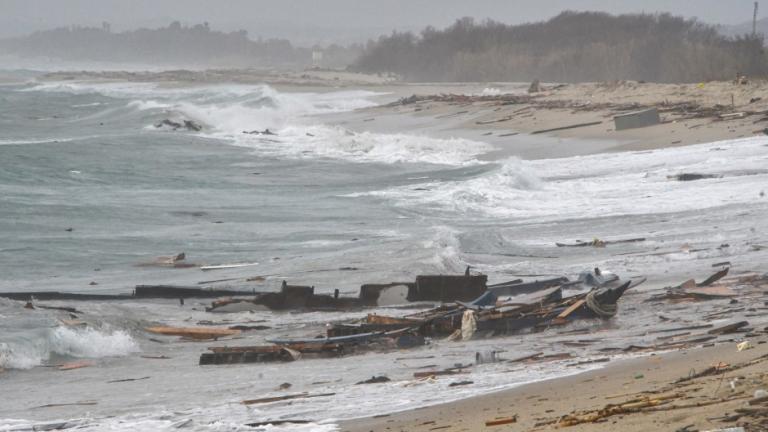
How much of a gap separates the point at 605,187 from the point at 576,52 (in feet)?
181

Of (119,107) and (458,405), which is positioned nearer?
(458,405)

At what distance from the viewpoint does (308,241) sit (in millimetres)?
19906

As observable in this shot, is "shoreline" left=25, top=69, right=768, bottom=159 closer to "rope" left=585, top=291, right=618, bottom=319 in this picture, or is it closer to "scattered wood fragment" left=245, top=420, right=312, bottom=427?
"rope" left=585, top=291, right=618, bottom=319

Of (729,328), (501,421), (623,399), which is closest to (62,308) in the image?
(729,328)

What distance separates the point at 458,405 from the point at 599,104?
3590 cm

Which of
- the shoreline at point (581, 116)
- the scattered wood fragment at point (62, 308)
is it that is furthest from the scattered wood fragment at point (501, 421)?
the shoreline at point (581, 116)

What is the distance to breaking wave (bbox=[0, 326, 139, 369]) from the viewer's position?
11.2 meters

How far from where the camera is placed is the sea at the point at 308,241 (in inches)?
374

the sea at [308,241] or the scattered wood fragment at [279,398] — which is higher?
the scattered wood fragment at [279,398]

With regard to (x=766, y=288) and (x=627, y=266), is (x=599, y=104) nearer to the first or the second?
(x=627, y=266)

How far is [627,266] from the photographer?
1570 centimetres

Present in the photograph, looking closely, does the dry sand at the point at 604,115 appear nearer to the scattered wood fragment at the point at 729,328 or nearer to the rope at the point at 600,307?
the rope at the point at 600,307

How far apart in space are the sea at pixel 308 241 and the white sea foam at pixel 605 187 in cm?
9

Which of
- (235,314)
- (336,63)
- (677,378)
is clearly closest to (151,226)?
(235,314)
